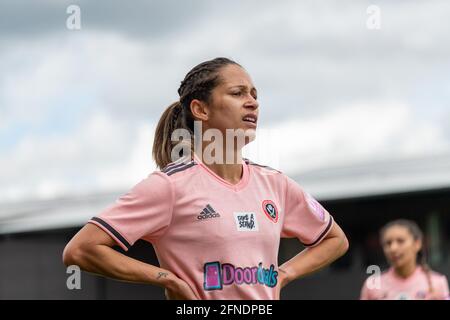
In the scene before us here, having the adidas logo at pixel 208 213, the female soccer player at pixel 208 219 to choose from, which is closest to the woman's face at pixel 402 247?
the female soccer player at pixel 208 219

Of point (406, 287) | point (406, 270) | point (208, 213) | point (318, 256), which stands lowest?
point (318, 256)

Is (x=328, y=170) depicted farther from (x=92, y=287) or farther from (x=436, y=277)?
(x=436, y=277)

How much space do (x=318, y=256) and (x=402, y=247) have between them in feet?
13.3

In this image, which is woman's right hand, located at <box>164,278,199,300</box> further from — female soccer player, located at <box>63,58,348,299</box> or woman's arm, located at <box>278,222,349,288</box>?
woman's arm, located at <box>278,222,349,288</box>

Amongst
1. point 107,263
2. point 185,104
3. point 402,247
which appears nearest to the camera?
point 107,263

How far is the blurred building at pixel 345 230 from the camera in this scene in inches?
→ 511

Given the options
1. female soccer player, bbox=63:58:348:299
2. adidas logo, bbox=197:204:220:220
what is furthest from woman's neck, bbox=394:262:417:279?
adidas logo, bbox=197:204:220:220

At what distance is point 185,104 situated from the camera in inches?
136

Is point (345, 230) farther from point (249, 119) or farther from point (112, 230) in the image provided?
point (112, 230)

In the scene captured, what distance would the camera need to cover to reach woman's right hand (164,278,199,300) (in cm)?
312

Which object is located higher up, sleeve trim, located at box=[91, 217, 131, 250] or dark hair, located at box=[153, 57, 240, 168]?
dark hair, located at box=[153, 57, 240, 168]

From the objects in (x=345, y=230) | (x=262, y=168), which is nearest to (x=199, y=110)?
(x=262, y=168)

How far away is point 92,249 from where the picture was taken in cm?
310

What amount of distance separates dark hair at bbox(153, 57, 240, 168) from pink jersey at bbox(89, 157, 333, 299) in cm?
23
